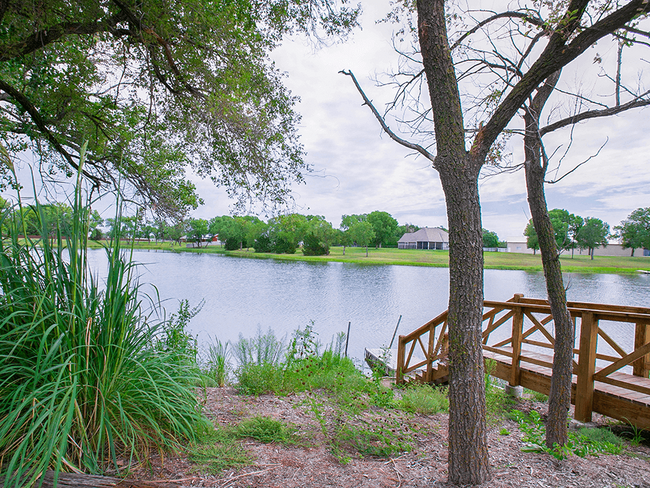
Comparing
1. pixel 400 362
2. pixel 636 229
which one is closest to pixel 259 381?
pixel 400 362

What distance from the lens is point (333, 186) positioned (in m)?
3.89

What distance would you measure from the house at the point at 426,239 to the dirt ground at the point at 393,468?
39.0 metres

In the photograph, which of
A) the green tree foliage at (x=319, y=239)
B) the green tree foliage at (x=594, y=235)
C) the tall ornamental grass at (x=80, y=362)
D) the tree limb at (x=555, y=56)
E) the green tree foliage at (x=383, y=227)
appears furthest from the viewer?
the green tree foliage at (x=383, y=227)

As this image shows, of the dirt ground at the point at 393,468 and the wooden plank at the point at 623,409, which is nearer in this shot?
the dirt ground at the point at 393,468

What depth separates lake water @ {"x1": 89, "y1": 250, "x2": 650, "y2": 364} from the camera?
39.2 feet

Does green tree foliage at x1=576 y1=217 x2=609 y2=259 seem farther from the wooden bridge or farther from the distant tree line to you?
the wooden bridge

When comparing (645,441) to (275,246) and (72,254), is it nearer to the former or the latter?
(72,254)

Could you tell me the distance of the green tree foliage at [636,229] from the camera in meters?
12.5

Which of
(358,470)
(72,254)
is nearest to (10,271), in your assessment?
(72,254)

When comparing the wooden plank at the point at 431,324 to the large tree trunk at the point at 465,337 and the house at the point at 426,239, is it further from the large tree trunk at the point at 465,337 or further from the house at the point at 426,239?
the house at the point at 426,239

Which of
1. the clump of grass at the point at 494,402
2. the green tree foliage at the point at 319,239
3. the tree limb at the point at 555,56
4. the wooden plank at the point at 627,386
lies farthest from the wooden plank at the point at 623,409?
the green tree foliage at the point at 319,239

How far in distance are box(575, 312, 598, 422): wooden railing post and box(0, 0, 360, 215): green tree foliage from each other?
161 inches

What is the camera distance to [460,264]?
210 cm

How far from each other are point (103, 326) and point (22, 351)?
39cm
